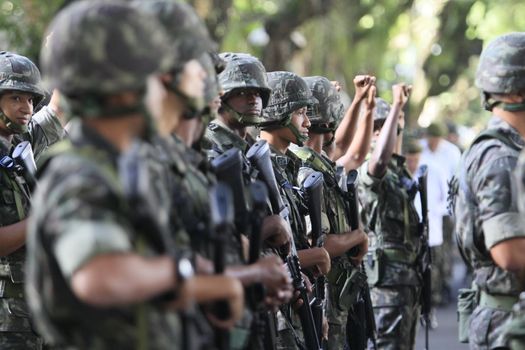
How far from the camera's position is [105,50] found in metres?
4.06

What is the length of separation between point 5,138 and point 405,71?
3281 centimetres

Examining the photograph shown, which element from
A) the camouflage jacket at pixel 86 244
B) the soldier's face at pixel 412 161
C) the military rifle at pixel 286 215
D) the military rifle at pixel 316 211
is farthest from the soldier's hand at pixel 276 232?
the soldier's face at pixel 412 161

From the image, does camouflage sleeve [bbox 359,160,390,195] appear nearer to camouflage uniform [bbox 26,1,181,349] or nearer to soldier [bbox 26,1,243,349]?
soldier [bbox 26,1,243,349]

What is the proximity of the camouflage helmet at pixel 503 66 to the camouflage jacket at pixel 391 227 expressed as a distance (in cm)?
361

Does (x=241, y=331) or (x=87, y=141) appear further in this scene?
(x=241, y=331)

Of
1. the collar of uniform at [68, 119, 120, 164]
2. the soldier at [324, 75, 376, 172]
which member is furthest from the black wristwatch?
the soldier at [324, 75, 376, 172]

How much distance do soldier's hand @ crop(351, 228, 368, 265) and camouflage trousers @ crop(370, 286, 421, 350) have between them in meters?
1.30

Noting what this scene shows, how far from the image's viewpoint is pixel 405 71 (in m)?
39.6

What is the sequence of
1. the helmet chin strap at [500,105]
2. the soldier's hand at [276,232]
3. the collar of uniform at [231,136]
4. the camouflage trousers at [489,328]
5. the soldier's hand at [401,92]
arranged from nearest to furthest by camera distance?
1. the camouflage trousers at [489,328]
2. the helmet chin strap at [500,105]
3. the soldier's hand at [276,232]
4. the collar of uniform at [231,136]
5. the soldier's hand at [401,92]

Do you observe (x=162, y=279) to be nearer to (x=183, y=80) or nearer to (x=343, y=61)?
(x=183, y=80)

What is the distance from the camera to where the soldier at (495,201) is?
582cm

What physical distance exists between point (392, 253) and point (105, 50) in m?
6.33

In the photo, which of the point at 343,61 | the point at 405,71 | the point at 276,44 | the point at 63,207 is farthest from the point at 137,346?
the point at 405,71

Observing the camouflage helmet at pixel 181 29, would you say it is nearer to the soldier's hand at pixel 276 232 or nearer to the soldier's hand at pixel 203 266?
the soldier's hand at pixel 203 266
